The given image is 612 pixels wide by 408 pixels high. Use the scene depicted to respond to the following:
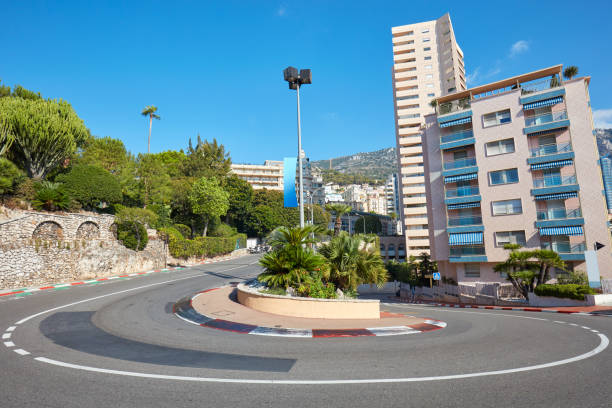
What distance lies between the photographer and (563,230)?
2898 centimetres

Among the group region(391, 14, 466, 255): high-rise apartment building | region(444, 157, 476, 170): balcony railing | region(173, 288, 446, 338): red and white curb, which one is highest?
region(391, 14, 466, 255): high-rise apartment building

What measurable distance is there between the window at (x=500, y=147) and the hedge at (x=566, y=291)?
1492cm

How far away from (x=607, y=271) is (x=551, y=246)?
4.60 metres

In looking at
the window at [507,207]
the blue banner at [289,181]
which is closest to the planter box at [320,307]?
the blue banner at [289,181]

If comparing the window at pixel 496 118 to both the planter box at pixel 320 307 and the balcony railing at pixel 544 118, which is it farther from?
the planter box at pixel 320 307

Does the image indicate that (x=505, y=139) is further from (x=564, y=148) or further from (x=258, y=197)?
(x=258, y=197)

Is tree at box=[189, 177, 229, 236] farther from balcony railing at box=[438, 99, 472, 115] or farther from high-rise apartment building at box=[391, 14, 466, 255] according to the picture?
high-rise apartment building at box=[391, 14, 466, 255]

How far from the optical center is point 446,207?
34.7 m

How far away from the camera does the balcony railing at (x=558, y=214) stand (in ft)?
94.8

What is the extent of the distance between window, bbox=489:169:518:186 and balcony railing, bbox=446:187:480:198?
1775 millimetres

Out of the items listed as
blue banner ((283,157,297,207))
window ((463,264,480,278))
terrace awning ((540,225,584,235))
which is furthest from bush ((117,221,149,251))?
terrace awning ((540,225,584,235))

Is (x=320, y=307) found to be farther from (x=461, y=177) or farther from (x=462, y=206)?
(x=461, y=177)

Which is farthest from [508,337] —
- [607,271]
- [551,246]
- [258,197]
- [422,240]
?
[258,197]

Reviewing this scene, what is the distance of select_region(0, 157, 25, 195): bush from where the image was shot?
72.0 feet
